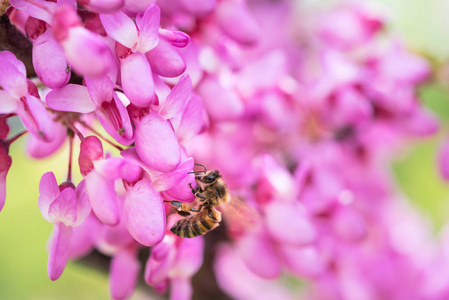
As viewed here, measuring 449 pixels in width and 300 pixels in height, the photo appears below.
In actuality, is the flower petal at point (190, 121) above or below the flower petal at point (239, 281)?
above

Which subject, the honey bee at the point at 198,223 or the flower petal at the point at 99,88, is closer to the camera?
the flower petal at the point at 99,88

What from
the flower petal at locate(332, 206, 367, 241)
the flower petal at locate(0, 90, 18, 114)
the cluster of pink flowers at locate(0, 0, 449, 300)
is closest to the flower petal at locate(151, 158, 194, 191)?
the cluster of pink flowers at locate(0, 0, 449, 300)

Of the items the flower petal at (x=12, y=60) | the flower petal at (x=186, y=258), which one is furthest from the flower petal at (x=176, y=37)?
the flower petal at (x=186, y=258)

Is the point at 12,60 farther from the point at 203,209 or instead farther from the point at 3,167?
the point at 203,209

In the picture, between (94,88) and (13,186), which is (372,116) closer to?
(94,88)

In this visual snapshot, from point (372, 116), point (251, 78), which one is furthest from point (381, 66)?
point (251, 78)

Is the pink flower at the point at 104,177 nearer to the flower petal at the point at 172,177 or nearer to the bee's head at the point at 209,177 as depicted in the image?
the flower petal at the point at 172,177
